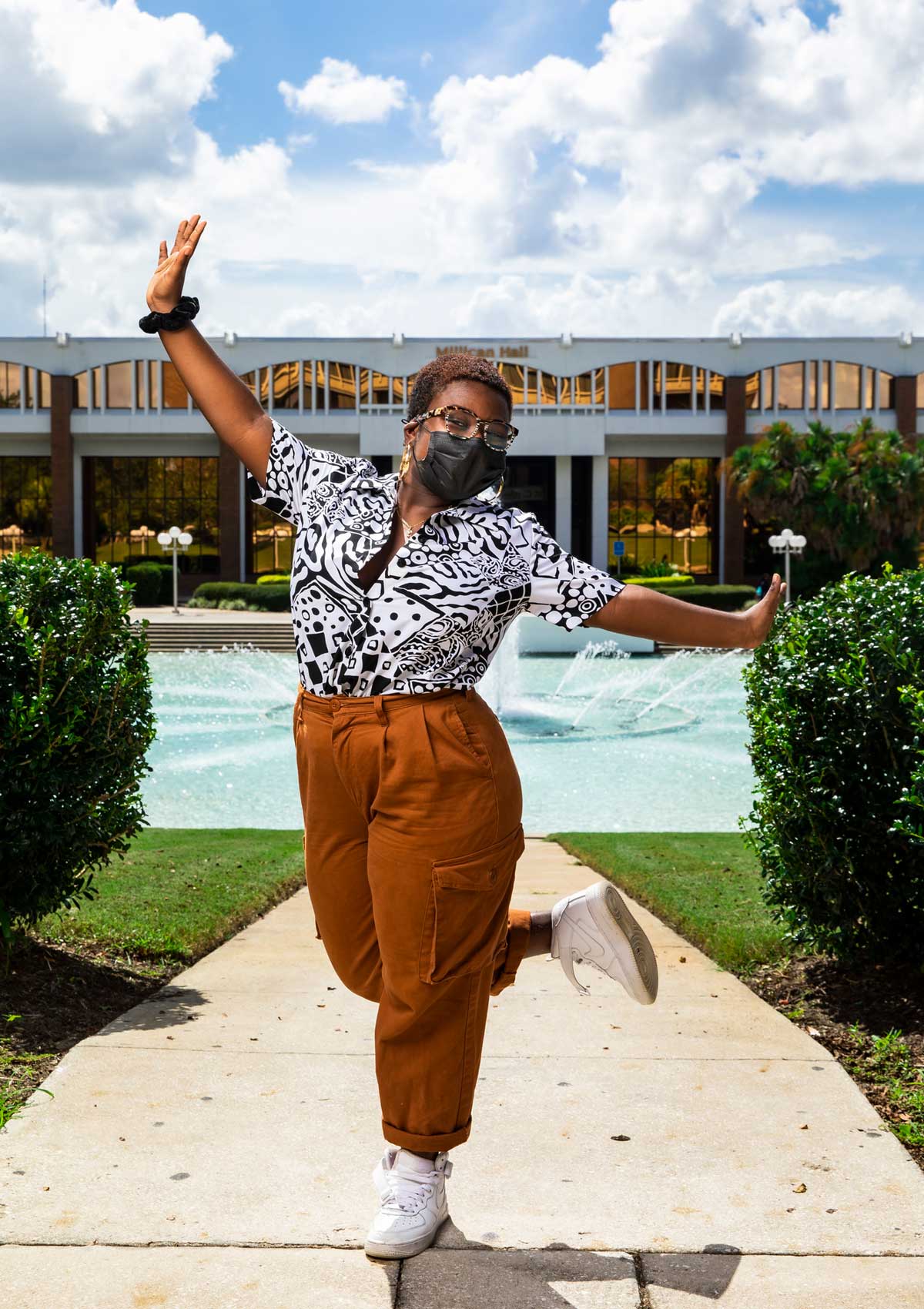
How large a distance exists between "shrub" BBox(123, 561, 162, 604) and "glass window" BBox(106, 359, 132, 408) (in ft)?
27.0

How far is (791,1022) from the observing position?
4.32 metres

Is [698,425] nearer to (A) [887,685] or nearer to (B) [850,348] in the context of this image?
(B) [850,348]

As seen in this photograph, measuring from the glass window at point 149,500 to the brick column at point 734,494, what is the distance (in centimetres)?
2113

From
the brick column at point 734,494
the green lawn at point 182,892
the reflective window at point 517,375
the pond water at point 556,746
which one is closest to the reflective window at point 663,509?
the brick column at point 734,494

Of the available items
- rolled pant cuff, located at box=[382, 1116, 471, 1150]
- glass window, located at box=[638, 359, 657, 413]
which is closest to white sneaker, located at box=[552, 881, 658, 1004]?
rolled pant cuff, located at box=[382, 1116, 471, 1150]

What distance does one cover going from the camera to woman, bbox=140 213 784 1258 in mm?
2574

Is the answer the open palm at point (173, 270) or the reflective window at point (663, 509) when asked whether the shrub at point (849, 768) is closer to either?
the open palm at point (173, 270)

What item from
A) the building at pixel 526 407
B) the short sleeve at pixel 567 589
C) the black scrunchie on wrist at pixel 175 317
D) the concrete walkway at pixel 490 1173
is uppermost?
the building at pixel 526 407

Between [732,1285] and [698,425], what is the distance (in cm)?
5189

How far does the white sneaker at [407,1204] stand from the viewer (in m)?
2.61

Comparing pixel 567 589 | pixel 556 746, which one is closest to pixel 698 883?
pixel 567 589

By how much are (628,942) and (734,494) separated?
4982 cm

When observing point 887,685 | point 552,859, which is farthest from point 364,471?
point 552,859

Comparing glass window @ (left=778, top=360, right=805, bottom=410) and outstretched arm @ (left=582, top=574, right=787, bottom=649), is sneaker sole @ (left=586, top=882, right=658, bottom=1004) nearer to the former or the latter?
outstretched arm @ (left=582, top=574, right=787, bottom=649)
